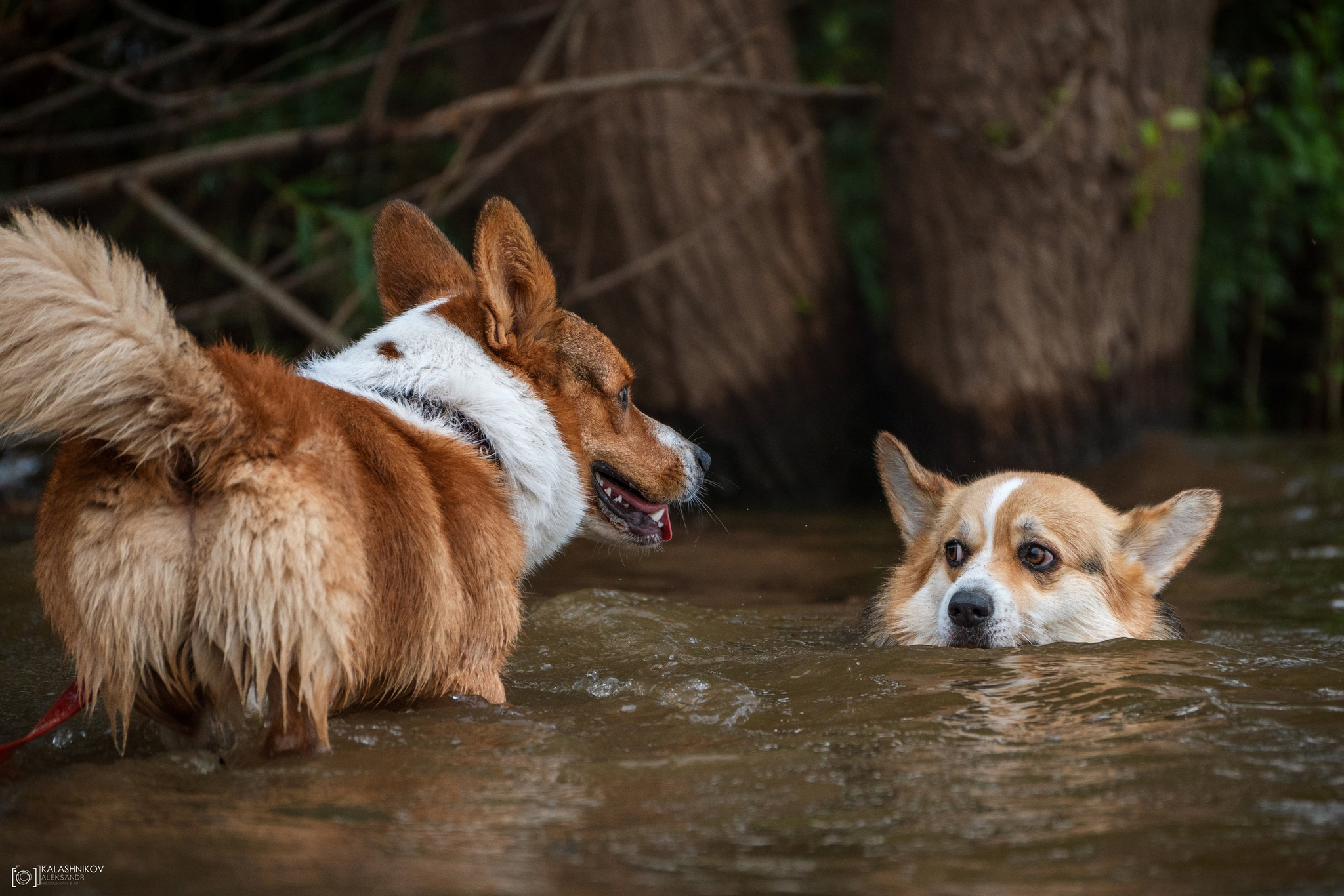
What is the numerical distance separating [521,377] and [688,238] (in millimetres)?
3880

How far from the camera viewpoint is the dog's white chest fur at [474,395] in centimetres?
331

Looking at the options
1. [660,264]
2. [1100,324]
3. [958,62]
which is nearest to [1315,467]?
[1100,324]

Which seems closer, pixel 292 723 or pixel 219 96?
pixel 292 723

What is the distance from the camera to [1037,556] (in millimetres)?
4156

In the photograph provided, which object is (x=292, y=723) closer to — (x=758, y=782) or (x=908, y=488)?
(x=758, y=782)

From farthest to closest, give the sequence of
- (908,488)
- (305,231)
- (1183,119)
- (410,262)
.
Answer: (1183,119) → (305,231) → (908,488) → (410,262)

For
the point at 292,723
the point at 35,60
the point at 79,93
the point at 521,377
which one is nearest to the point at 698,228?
the point at 79,93

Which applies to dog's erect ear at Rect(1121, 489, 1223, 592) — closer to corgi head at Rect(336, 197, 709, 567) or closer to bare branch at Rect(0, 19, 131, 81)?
corgi head at Rect(336, 197, 709, 567)

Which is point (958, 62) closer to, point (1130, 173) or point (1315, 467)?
point (1130, 173)

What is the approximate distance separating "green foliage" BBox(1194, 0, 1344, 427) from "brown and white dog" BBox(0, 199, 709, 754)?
656 centimetres

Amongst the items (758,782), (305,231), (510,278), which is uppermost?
(305,231)

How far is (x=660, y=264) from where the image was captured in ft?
24.8

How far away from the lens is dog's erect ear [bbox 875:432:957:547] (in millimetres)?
4742

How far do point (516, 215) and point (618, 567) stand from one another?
290 cm
